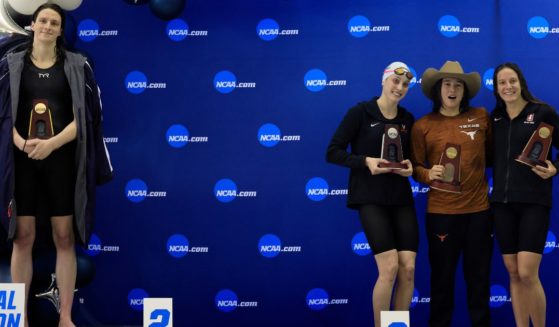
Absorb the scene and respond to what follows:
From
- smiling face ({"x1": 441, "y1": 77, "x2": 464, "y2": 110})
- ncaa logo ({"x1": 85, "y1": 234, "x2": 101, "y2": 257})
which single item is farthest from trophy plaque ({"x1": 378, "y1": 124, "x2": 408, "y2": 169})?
ncaa logo ({"x1": 85, "y1": 234, "x2": 101, "y2": 257})

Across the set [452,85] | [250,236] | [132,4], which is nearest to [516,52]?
[452,85]

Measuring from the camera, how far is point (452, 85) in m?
3.91

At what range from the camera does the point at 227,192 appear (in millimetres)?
4910

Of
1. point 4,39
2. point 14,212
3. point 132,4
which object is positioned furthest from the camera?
point 132,4

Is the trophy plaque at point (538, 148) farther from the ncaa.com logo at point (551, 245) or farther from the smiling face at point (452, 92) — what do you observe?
the ncaa.com logo at point (551, 245)

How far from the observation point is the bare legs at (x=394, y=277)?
12.2ft

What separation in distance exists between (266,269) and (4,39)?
2.32 m

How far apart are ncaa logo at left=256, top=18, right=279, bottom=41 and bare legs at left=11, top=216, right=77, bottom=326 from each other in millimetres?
2062

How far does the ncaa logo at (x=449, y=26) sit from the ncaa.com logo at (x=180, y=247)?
2.32m

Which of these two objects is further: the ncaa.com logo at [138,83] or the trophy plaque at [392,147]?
the ncaa.com logo at [138,83]

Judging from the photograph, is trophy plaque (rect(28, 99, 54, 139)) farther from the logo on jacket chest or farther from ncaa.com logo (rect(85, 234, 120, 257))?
the logo on jacket chest

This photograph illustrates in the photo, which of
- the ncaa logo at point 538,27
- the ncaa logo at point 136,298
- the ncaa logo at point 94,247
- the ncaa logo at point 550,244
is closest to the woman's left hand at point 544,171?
the ncaa logo at point 550,244

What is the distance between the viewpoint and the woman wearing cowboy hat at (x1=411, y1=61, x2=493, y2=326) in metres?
3.80

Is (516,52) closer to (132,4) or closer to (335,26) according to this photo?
(335,26)
